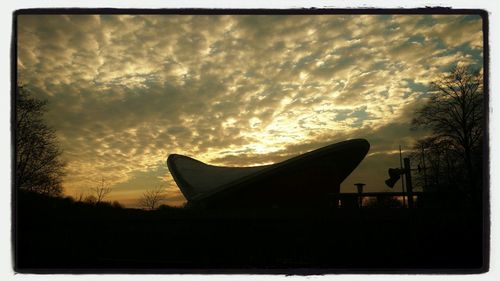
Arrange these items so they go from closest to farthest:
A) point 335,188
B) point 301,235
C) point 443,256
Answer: point 443,256 < point 301,235 < point 335,188

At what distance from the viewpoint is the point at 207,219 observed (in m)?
6.89

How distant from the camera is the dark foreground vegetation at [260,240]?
6.12 meters

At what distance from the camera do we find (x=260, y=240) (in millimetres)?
6391

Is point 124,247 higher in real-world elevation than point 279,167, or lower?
lower

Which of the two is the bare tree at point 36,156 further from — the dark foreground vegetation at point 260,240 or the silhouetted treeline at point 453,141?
the silhouetted treeline at point 453,141

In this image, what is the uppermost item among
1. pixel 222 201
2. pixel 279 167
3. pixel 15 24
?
pixel 15 24

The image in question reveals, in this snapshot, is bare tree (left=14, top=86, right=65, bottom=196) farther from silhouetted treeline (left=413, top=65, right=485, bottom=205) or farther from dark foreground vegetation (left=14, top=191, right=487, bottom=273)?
silhouetted treeline (left=413, top=65, right=485, bottom=205)

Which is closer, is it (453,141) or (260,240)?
(260,240)

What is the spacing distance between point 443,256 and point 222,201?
9764mm

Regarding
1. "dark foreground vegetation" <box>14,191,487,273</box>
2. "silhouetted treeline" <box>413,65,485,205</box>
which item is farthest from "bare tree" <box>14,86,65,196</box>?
"silhouetted treeline" <box>413,65,485,205</box>

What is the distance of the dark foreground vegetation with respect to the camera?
6.12m

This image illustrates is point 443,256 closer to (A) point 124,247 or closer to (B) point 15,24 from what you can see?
(A) point 124,247

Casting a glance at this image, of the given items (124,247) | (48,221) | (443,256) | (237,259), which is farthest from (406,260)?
(48,221)

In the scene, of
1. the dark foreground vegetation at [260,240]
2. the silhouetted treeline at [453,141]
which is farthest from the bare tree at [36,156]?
the silhouetted treeline at [453,141]
